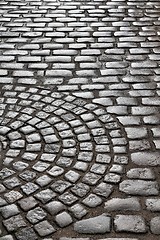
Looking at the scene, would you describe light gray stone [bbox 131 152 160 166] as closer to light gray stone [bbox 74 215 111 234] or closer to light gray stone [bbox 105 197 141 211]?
light gray stone [bbox 105 197 141 211]

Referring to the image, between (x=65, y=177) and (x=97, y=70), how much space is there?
1.97 m

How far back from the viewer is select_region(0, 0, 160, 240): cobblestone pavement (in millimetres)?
3227

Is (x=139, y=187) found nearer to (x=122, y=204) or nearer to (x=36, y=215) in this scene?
(x=122, y=204)

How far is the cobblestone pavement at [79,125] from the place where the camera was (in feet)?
10.6

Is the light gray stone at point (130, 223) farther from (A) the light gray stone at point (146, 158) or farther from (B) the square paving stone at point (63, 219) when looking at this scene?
(A) the light gray stone at point (146, 158)

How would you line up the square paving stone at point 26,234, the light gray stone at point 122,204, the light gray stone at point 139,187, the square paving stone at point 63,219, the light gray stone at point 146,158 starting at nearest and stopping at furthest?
the square paving stone at point 26,234 → the square paving stone at point 63,219 → the light gray stone at point 122,204 → the light gray stone at point 139,187 → the light gray stone at point 146,158

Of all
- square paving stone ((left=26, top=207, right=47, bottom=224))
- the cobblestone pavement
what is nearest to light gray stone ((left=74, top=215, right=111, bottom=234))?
the cobblestone pavement

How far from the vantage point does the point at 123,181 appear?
355 cm

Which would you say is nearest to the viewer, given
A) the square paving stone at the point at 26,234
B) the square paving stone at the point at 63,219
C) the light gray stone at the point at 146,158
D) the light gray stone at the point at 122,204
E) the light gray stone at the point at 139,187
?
the square paving stone at the point at 26,234

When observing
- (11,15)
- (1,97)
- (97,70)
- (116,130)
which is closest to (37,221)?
(116,130)

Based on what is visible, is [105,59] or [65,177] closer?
[65,177]

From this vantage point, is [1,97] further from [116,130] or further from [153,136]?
[153,136]

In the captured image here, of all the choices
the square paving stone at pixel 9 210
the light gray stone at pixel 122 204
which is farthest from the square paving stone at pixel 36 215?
the light gray stone at pixel 122 204

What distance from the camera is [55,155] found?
150 inches
